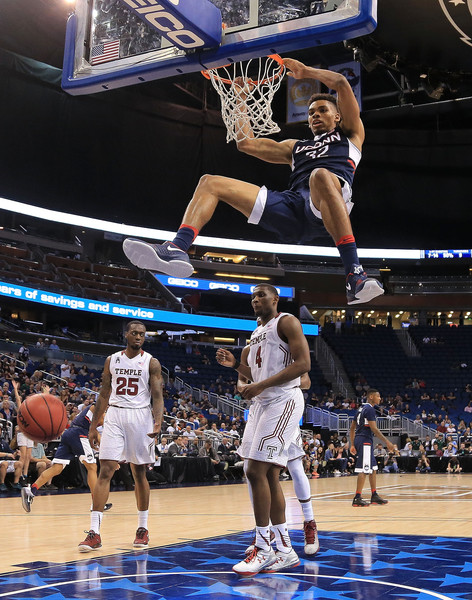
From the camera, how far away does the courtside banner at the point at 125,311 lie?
27891 mm

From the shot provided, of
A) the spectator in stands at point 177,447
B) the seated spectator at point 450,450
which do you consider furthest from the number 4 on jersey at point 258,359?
the seated spectator at point 450,450

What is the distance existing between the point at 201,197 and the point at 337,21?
4.87 feet

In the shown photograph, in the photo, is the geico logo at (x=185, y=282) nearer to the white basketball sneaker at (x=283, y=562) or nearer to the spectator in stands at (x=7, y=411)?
the spectator in stands at (x=7, y=411)

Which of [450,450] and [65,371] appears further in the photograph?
[450,450]

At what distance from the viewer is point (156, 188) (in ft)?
115

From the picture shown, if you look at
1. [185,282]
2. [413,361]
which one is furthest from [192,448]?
[413,361]

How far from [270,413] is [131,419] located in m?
1.80

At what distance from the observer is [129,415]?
7.04m

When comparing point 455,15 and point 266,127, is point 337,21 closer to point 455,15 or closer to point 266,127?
point 266,127

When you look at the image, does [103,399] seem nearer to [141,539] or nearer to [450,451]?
[141,539]

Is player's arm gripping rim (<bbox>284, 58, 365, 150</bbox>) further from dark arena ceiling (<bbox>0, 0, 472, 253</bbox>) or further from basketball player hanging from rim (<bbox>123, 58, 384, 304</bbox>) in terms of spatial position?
dark arena ceiling (<bbox>0, 0, 472, 253</bbox>)

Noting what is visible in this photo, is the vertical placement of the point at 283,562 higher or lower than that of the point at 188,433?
lower

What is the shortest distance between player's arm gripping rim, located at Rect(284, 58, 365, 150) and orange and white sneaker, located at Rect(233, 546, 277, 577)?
319cm

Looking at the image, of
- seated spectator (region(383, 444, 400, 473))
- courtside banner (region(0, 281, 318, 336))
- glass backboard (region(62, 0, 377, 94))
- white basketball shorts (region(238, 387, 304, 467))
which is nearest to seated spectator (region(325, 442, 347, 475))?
seated spectator (region(383, 444, 400, 473))
